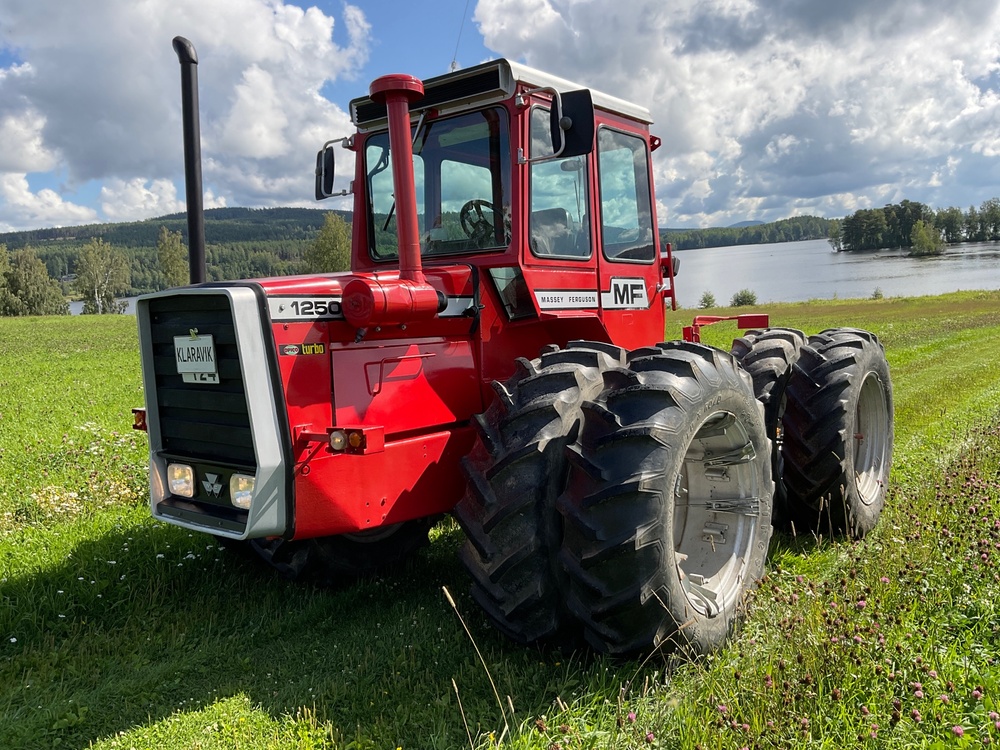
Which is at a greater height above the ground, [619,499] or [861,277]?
[861,277]

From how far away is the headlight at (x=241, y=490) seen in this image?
11.1ft

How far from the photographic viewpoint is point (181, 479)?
3.73 m

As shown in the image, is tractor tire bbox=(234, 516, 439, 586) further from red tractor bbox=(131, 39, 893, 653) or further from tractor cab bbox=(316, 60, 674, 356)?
tractor cab bbox=(316, 60, 674, 356)

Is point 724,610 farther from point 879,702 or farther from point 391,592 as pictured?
point 391,592

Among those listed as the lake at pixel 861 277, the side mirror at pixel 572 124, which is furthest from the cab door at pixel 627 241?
the lake at pixel 861 277

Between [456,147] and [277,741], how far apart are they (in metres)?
3.03

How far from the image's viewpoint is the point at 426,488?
378 centimetres

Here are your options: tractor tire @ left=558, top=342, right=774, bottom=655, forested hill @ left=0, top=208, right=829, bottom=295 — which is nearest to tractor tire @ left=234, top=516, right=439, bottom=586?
tractor tire @ left=558, top=342, right=774, bottom=655

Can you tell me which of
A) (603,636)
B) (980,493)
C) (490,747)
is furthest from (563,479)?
(980,493)

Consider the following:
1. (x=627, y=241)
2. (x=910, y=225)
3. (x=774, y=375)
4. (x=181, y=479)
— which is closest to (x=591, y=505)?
(x=181, y=479)

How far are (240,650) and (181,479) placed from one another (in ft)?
3.17

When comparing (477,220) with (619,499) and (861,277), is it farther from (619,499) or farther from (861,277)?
(861,277)

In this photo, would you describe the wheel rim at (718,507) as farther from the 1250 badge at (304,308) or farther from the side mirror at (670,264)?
the 1250 badge at (304,308)

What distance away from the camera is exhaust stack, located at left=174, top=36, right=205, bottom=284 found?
12.8 feet
